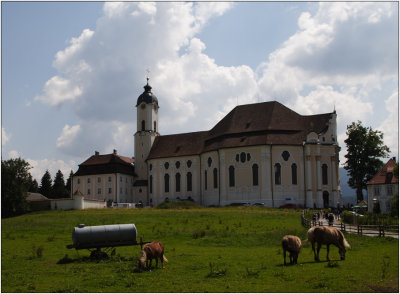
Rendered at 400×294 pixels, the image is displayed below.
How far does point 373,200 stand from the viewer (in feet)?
198

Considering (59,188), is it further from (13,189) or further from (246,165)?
(246,165)

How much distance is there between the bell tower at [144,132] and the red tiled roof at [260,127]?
29.5ft

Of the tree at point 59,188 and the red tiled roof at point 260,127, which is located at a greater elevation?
the red tiled roof at point 260,127

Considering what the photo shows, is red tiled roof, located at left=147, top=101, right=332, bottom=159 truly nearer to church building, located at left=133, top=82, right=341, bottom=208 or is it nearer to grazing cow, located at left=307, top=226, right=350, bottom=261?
church building, located at left=133, top=82, right=341, bottom=208

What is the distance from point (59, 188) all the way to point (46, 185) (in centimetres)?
538

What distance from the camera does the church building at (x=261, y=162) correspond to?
6975 cm

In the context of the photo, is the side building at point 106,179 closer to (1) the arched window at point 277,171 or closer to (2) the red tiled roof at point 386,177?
(1) the arched window at point 277,171

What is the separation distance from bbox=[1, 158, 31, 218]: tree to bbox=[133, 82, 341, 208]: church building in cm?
2331

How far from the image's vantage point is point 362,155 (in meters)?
74.6

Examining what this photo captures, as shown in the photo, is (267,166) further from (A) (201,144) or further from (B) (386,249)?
(B) (386,249)

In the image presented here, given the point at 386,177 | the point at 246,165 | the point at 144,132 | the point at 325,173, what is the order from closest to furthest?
1. the point at 386,177
2. the point at 246,165
3. the point at 325,173
4. the point at 144,132

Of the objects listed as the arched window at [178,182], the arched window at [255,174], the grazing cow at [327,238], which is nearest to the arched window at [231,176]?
the arched window at [255,174]

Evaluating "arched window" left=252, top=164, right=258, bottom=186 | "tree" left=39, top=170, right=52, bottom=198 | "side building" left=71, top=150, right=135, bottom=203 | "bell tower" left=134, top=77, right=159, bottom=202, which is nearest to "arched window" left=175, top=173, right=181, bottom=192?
"bell tower" left=134, top=77, right=159, bottom=202

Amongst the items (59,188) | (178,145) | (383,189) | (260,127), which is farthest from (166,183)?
(59,188)
